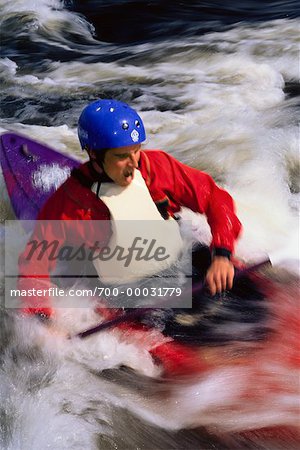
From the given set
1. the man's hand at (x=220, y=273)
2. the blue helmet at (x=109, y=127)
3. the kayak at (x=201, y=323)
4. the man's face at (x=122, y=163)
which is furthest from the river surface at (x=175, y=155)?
the blue helmet at (x=109, y=127)

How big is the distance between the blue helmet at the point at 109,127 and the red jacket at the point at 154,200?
192mm

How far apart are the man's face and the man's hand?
18.6 inches

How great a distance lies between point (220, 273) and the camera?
2871 mm

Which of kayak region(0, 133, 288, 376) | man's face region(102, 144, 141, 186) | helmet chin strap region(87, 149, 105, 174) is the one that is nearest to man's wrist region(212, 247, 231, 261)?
kayak region(0, 133, 288, 376)

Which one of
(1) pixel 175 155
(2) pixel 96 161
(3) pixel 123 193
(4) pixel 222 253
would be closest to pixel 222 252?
(4) pixel 222 253

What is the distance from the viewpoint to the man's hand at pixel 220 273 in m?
2.88

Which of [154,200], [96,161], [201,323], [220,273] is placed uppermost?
[96,161]

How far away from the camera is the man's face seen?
275 cm

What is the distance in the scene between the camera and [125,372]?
2.92 m

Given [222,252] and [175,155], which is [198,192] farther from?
[175,155]

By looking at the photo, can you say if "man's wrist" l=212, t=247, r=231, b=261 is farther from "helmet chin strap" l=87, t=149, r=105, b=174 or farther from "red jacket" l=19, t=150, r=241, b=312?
"helmet chin strap" l=87, t=149, r=105, b=174

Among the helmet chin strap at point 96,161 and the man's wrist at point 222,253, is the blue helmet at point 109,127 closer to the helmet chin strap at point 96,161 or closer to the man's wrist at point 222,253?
the helmet chin strap at point 96,161

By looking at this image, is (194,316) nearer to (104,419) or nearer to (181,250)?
(181,250)

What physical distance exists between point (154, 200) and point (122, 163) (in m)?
0.28
